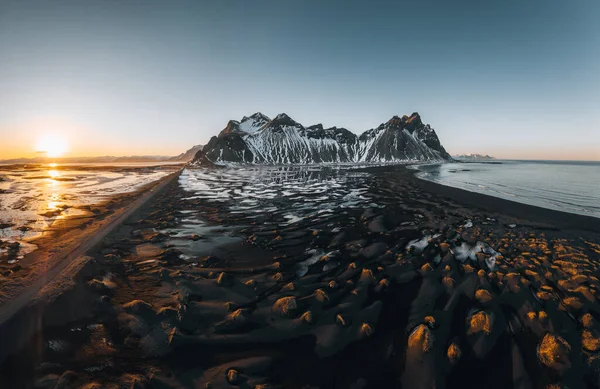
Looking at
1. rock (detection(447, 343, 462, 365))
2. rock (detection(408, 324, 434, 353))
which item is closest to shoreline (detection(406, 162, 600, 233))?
rock (detection(447, 343, 462, 365))

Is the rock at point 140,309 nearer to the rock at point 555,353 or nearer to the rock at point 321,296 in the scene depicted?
the rock at point 321,296

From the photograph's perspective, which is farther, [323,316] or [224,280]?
[224,280]

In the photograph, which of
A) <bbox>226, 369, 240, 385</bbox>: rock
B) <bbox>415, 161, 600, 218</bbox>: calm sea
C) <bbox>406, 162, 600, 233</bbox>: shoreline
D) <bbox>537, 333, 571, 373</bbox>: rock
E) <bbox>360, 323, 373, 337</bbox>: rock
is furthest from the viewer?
<bbox>415, 161, 600, 218</bbox>: calm sea

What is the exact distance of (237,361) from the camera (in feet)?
16.3

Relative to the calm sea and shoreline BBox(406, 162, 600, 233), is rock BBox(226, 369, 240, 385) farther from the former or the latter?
the calm sea

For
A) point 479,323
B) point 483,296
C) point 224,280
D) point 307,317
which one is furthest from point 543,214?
point 224,280

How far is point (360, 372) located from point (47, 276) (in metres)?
10.8

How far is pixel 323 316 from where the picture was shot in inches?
252

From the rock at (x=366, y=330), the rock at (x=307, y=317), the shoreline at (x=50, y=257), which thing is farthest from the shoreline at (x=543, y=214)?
the shoreline at (x=50, y=257)

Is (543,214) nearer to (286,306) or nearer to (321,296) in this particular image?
(321,296)

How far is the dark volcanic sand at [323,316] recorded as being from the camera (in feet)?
15.4

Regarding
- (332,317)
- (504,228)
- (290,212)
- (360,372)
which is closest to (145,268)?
(332,317)

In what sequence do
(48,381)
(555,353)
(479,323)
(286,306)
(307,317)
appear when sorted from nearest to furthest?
(48,381)
(555,353)
(479,323)
(307,317)
(286,306)

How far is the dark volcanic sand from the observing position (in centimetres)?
470
